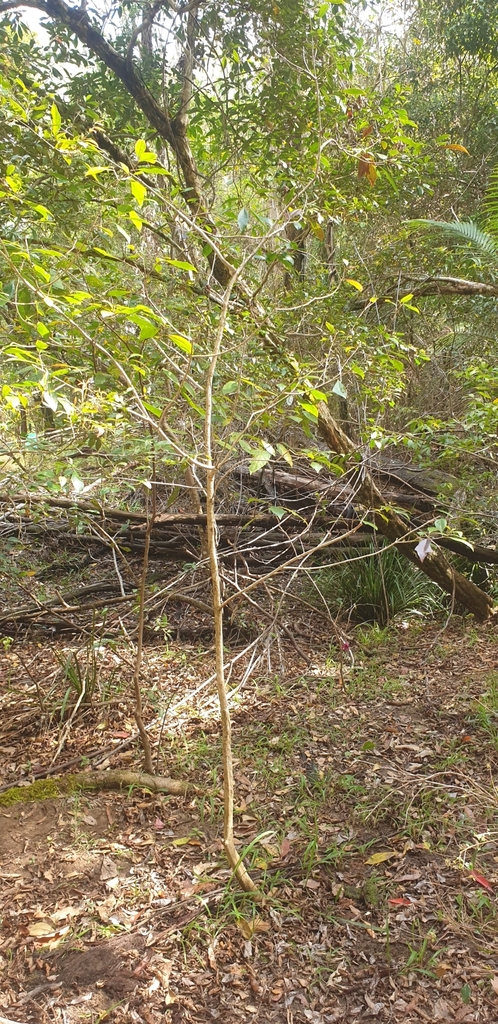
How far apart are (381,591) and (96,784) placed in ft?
7.81

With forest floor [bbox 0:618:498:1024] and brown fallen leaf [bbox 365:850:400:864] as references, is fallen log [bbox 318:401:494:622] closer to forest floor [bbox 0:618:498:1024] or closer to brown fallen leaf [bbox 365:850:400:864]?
forest floor [bbox 0:618:498:1024]

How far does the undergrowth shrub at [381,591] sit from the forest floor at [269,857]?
0.68 metres

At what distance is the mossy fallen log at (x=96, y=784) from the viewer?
2.61 m

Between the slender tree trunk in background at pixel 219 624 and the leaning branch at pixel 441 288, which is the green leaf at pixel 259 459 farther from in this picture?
the leaning branch at pixel 441 288

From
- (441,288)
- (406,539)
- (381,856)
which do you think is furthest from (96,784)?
(441,288)

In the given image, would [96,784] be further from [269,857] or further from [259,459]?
[259,459]

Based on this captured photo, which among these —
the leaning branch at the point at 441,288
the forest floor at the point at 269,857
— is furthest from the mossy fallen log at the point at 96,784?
the leaning branch at the point at 441,288

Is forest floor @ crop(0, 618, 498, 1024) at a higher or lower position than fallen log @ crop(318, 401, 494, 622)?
lower

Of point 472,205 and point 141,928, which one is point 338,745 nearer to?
point 141,928

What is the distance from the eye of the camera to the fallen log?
382 cm

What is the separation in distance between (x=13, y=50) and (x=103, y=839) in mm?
4255

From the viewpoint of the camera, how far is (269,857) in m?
2.28

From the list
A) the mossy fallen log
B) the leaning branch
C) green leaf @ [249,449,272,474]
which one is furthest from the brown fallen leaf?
the leaning branch

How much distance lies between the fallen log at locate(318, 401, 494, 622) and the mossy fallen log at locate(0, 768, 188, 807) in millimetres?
2024
